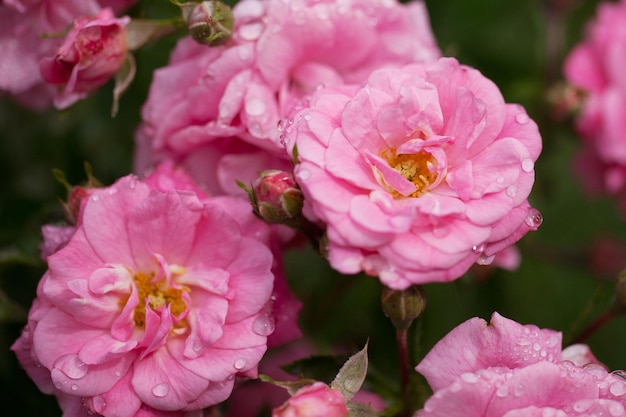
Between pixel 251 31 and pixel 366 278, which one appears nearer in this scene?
pixel 251 31

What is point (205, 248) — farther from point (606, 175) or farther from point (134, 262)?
point (606, 175)

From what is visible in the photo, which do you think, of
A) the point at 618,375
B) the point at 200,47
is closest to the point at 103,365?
the point at 200,47

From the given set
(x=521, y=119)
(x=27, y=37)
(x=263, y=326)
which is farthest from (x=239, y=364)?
(x=27, y=37)

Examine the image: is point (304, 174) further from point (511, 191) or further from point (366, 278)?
point (366, 278)

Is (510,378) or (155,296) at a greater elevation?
(510,378)

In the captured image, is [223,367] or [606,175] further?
[606,175]
